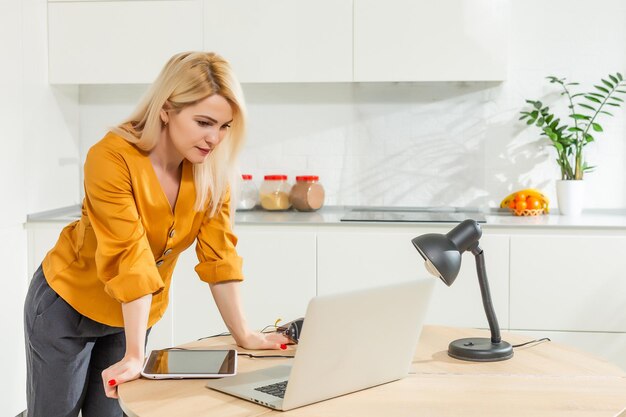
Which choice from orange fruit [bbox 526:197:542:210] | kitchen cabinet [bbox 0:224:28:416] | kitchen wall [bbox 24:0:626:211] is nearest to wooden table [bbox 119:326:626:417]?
kitchen cabinet [bbox 0:224:28:416]

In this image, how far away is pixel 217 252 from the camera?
2.18 metres

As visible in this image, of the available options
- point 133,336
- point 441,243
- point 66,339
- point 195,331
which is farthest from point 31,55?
point 441,243

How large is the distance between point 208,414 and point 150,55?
2.65 metres

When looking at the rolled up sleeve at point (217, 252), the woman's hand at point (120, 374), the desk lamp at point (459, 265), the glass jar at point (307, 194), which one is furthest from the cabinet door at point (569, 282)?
the woman's hand at point (120, 374)

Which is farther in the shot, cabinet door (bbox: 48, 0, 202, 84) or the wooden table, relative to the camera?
cabinet door (bbox: 48, 0, 202, 84)

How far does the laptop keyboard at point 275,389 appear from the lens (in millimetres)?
1692

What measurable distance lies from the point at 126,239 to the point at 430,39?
88.0 inches

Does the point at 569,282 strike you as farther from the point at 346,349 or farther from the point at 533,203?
the point at 346,349

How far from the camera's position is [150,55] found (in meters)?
3.95

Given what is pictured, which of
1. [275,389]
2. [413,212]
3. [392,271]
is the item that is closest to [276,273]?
[392,271]

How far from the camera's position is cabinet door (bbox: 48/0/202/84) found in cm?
392

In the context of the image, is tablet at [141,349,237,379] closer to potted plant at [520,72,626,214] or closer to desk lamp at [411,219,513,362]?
desk lamp at [411,219,513,362]

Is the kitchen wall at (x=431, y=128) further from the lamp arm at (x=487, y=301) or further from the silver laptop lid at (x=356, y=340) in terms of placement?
the silver laptop lid at (x=356, y=340)

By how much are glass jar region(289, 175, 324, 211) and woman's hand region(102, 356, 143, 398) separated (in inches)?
91.5
